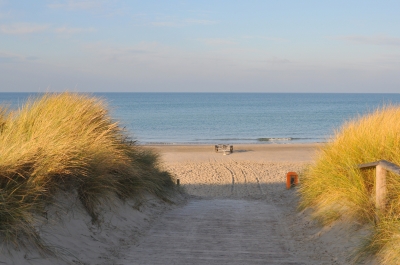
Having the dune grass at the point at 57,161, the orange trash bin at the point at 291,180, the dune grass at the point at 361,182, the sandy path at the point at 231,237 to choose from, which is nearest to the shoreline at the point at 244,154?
the sandy path at the point at 231,237

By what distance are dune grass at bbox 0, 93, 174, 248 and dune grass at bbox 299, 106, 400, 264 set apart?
11.9ft

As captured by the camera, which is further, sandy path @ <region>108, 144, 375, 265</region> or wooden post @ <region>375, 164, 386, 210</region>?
sandy path @ <region>108, 144, 375, 265</region>

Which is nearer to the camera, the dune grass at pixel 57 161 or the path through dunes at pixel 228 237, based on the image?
the dune grass at pixel 57 161

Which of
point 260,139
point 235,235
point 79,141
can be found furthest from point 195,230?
point 260,139

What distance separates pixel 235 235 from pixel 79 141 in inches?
118

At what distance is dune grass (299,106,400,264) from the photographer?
19.3 ft

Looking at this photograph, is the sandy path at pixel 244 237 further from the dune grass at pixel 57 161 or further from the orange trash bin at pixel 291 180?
the dune grass at pixel 57 161

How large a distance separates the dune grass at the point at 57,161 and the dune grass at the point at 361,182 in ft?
11.9

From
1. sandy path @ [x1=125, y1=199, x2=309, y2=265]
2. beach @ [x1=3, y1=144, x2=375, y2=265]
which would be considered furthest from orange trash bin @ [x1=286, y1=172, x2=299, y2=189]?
sandy path @ [x1=125, y1=199, x2=309, y2=265]

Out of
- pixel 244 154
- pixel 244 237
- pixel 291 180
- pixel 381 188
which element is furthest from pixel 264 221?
pixel 244 154

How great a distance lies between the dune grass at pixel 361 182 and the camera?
231 inches

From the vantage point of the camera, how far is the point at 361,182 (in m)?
7.47

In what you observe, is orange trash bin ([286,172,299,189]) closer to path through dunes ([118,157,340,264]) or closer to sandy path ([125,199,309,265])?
path through dunes ([118,157,340,264])

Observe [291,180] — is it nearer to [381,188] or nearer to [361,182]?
[361,182]
